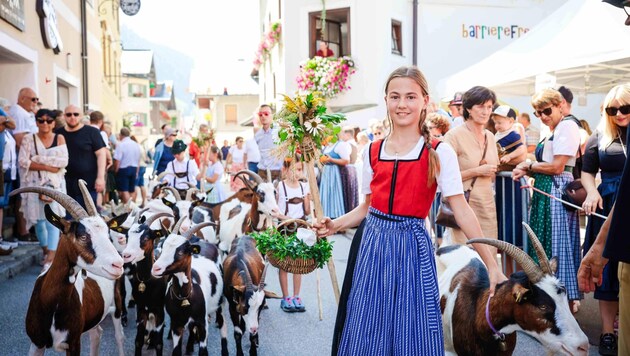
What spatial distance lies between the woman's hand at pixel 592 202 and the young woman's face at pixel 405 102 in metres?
2.37

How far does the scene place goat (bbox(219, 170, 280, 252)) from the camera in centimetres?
760

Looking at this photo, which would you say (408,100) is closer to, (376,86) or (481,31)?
(376,86)

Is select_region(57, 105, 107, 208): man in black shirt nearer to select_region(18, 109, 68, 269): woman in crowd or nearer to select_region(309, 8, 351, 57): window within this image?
select_region(18, 109, 68, 269): woman in crowd

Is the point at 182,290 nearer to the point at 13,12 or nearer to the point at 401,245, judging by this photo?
the point at 401,245

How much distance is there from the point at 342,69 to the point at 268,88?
8.40 metres

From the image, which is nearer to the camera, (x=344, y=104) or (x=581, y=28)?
(x=581, y=28)

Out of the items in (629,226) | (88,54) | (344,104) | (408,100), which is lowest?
(629,226)

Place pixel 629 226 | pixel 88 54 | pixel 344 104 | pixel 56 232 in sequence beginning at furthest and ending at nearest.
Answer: pixel 344 104 < pixel 88 54 < pixel 56 232 < pixel 629 226

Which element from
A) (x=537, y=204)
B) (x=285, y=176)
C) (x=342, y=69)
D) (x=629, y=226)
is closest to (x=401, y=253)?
(x=629, y=226)

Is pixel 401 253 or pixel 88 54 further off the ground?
pixel 88 54

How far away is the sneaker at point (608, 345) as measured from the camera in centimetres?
513

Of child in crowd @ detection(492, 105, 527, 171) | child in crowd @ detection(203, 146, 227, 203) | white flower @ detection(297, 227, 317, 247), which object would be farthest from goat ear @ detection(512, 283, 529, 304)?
child in crowd @ detection(203, 146, 227, 203)

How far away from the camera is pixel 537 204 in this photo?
610cm

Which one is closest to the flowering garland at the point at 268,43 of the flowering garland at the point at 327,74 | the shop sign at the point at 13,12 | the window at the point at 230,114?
the flowering garland at the point at 327,74
